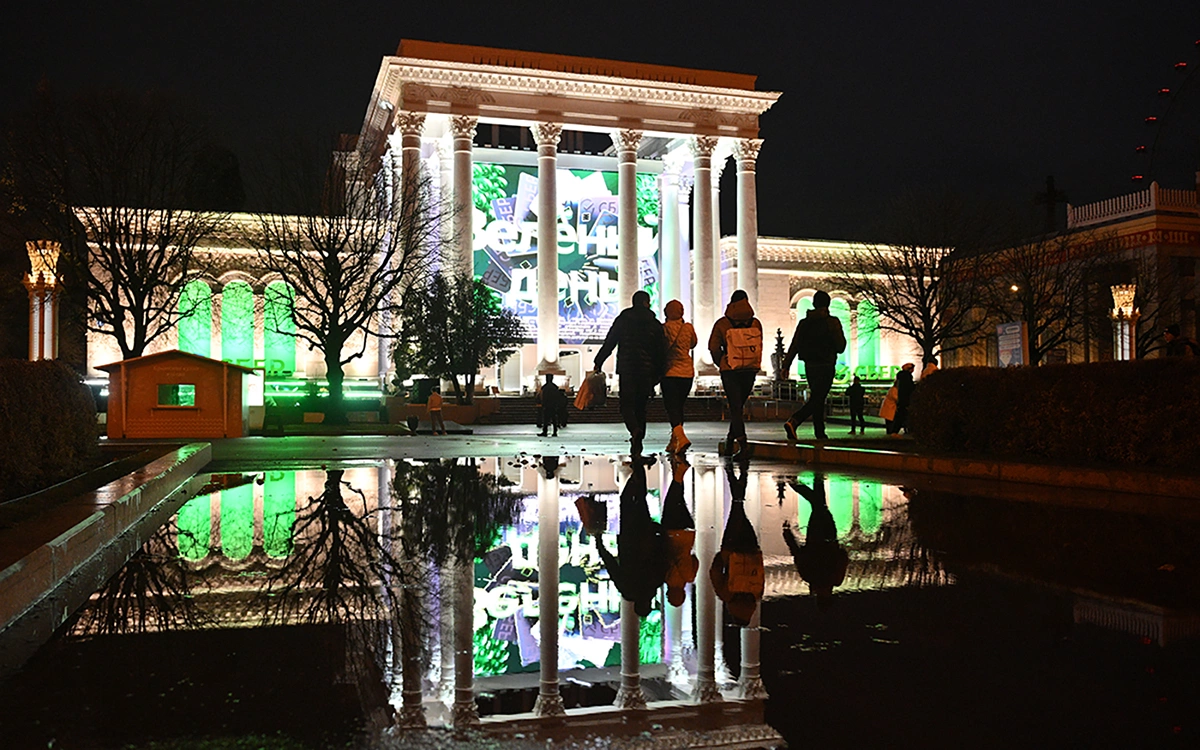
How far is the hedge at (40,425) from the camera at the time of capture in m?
8.23

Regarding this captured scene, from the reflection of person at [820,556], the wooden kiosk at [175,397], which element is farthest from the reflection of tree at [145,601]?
the wooden kiosk at [175,397]

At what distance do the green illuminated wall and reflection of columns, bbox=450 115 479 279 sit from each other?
1501 inches

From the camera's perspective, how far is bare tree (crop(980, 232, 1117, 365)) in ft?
145

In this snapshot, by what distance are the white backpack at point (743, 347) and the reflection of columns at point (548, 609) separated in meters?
4.37

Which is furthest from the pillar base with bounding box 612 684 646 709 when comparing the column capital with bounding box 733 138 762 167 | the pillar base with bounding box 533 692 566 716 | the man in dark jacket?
the column capital with bounding box 733 138 762 167

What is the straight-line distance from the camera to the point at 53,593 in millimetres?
5199

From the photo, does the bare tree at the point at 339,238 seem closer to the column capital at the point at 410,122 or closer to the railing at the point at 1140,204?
the column capital at the point at 410,122

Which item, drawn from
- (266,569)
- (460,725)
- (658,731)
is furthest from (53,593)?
(658,731)

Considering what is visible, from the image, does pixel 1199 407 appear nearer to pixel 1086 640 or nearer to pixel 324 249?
pixel 1086 640

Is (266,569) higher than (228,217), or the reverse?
(228,217)

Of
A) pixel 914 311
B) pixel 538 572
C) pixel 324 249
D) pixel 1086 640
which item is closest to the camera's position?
pixel 1086 640

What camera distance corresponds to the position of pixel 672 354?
12852mm

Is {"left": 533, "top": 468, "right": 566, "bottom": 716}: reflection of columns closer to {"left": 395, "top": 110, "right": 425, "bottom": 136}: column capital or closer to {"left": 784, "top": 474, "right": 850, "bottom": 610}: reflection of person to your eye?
{"left": 784, "top": 474, "right": 850, "bottom": 610}: reflection of person

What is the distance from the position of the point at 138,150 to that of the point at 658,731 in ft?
116
